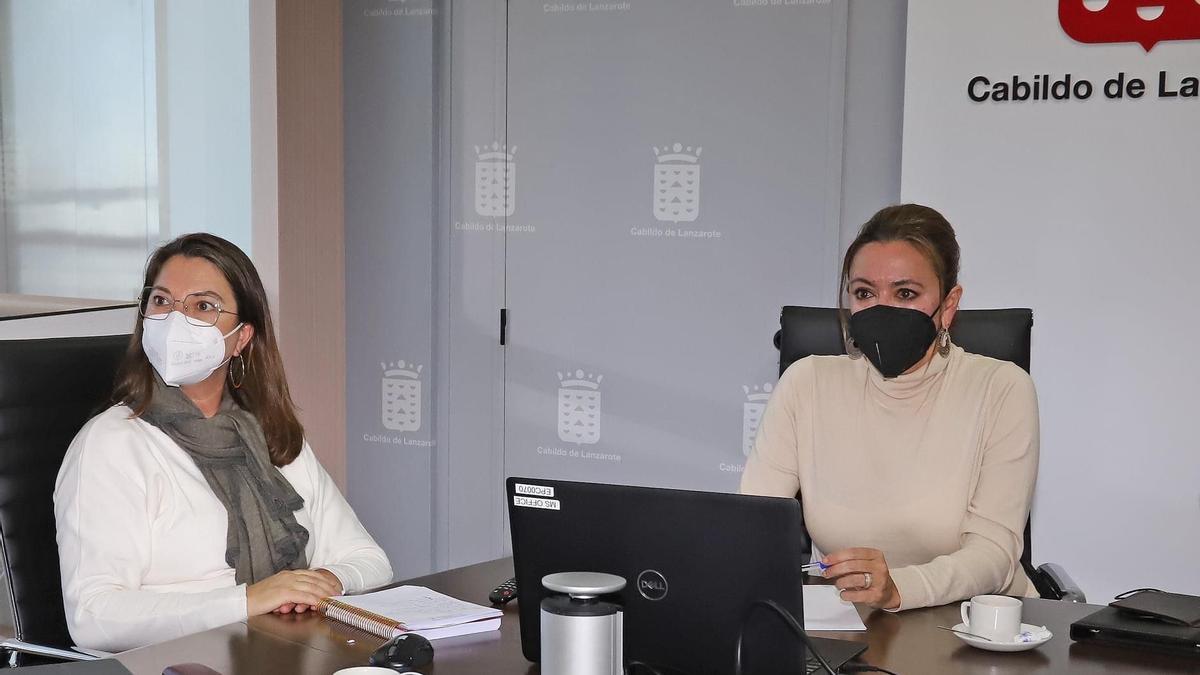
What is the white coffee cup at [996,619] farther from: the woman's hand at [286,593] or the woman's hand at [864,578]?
the woman's hand at [286,593]

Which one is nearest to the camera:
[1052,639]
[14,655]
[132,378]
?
[1052,639]

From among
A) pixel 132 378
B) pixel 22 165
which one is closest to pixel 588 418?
pixel 132 378

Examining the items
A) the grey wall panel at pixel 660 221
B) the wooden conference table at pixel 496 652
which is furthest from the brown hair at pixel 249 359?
the grey wall panel at pixel 660 221

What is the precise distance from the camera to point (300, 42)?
3.88 metres

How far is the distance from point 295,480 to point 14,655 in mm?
607

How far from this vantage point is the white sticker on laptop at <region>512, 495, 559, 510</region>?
1.54 metres

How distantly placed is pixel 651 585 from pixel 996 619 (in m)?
0.52

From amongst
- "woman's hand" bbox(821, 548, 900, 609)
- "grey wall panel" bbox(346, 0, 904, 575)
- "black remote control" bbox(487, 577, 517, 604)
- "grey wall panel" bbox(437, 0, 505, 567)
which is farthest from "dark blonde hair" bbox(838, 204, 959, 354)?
"grey wall panel" bbox(437, 0, 505, 567)

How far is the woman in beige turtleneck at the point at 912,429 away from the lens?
2.23m

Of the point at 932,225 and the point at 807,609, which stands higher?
the point at 932,225

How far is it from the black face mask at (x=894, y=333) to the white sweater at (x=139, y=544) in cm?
101

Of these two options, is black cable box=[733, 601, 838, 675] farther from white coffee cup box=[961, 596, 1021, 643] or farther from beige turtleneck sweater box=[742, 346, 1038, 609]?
beige turtleneck sweater box=[742, 346, 1038, 609]

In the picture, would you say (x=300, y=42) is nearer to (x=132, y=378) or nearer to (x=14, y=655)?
(x=132, y=378)

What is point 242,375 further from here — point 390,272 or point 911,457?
point 390,272
